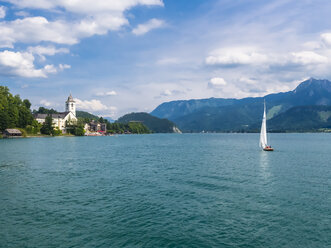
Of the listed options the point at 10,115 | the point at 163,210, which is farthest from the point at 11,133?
the point at 163,210

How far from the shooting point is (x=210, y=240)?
69.2 ft

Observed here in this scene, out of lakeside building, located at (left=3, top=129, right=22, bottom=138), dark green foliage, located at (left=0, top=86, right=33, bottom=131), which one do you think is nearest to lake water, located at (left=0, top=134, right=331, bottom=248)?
dark green foliage, located at (left=0, top=86, right=33, bottom=131)

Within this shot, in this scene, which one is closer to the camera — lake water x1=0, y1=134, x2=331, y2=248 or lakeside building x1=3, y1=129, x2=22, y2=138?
lake water x1=0, y1=134, x2=331, y2=248

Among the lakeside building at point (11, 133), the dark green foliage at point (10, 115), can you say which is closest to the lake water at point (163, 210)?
the dark green foliage at point (10, 115)

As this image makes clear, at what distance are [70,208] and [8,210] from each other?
639 cm

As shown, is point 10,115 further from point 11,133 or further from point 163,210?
point 163,210

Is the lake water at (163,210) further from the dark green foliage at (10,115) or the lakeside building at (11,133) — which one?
the lakeside building at (11,133)

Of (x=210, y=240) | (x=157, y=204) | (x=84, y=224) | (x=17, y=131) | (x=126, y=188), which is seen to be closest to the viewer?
(x=210, y=240)

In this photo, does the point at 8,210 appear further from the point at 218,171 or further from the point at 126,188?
the point at 218,171

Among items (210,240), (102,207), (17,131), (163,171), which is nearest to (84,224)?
(102,207)

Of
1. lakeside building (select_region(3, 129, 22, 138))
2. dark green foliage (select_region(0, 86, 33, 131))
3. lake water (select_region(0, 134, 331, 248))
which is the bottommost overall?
lake water (select_region(0, 134, 331, 248))

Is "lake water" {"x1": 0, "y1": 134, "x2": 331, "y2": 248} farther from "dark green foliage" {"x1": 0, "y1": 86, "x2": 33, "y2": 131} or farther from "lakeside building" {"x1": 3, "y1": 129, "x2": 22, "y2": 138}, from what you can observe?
"lakeside building" {"x1": 3, "y1": 129, "x2": 22, "y2": 138}

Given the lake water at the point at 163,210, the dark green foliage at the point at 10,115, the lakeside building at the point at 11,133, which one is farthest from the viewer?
the lakeside building at the point at 11,133

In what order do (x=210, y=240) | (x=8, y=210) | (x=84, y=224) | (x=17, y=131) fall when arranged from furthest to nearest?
1. (x=17, y=131)
2. (x=8, y=210)
3. (x=84, y=224)
4. (x=210, y=240)
